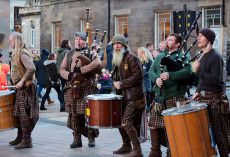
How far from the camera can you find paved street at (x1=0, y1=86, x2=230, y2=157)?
8.57m

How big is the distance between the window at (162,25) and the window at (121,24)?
102 inches

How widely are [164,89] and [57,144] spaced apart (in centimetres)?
278

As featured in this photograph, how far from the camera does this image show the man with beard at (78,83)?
28.9ft

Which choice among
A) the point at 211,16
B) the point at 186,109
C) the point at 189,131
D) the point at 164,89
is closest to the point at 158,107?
the point at 164,89

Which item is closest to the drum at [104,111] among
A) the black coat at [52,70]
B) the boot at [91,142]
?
the boot at [91,142]

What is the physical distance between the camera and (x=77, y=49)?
9.04m

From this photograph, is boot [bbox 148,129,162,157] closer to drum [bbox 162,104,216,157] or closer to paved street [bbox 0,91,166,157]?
paved street [bbox 0,91,166,157]

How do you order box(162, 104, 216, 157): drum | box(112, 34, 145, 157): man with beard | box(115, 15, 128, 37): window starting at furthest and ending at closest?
box(115, 15, 128, 37): window < box(112, 34, 145, 157): man with beard < box(162, 104, 216, 157): drum

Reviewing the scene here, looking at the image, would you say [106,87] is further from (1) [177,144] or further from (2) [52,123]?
(1) [177,144]

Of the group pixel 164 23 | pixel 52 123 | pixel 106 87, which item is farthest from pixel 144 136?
pixel 164 23

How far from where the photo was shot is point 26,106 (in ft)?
29.6

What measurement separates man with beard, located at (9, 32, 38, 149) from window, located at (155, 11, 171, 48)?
2207 cm

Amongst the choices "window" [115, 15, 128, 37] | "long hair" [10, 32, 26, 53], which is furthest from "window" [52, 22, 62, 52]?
"long hair" [10, 32, 26, 53]

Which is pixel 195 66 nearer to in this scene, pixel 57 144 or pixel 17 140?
pixel 57 144
